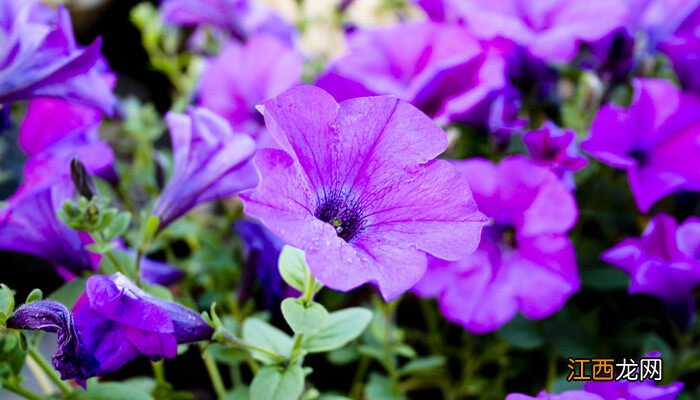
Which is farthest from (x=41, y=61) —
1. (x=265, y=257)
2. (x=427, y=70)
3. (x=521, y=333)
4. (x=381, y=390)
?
(x=521, y=333)

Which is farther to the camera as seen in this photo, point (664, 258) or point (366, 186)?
point (664, 258)

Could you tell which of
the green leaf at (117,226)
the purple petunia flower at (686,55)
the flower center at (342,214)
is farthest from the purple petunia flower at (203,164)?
the purple petunia flower at (686,55)

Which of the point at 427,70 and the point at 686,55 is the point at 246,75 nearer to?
the point at 427,70

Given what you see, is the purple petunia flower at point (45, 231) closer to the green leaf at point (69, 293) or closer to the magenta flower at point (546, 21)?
the green leaf at point (69, 293)

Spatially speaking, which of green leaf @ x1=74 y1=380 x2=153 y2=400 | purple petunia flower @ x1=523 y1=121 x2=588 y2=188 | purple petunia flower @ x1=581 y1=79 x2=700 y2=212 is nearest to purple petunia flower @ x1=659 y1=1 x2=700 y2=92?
purple petunia flower @ x1=581 y1=79 x2=700 y2=212

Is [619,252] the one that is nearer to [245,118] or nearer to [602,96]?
[602,96]

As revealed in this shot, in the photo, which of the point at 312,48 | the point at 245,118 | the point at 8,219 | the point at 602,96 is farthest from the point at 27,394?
the point at 312,48
